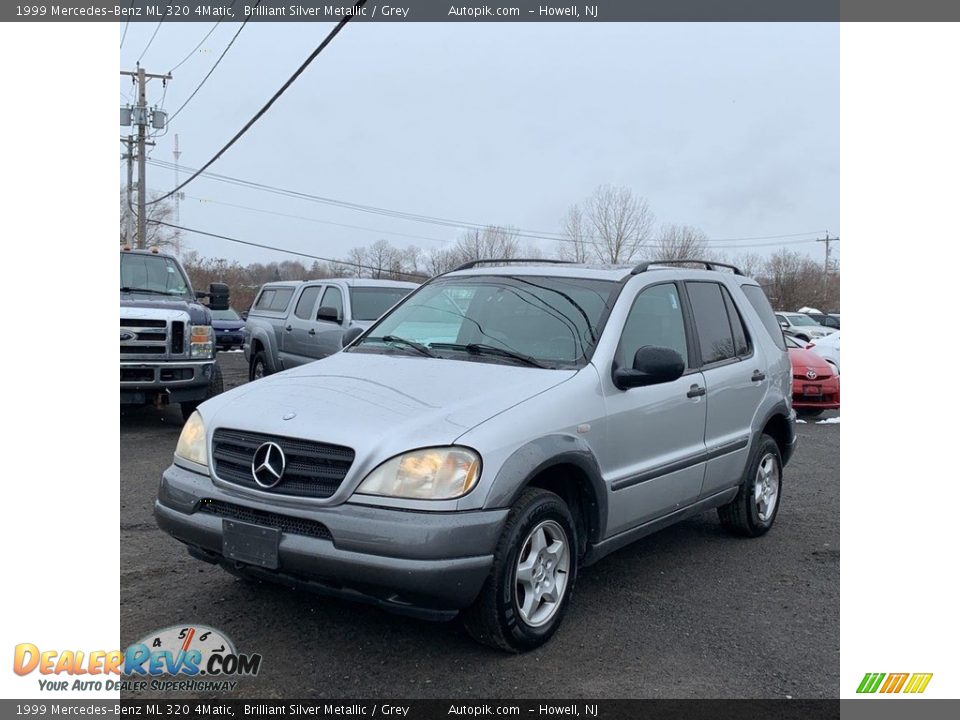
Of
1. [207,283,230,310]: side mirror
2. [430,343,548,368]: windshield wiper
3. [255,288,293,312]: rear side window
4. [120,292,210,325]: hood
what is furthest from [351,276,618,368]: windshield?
[255,288,293,312]: rear side window

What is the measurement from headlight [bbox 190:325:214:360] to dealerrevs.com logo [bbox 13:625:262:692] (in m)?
6.12

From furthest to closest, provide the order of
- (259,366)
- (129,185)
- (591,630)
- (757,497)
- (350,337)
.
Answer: (129,185), (259,366), (757,497), (350,337), (591,630)

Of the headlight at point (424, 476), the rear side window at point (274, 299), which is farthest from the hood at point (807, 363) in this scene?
the headlight at point (424, 476)

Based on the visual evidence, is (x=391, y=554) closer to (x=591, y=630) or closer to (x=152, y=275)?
(x=591, y=630)

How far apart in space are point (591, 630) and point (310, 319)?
29.1ft

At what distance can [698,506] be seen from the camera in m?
5.08

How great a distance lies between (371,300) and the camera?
11875 millimetres

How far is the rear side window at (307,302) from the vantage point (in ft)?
40.4

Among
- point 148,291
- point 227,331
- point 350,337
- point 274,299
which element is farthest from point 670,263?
point 227,331

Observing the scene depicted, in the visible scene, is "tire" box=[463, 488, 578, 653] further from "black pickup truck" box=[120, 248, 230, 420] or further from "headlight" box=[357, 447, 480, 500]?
"black pickup truck" box=[120, 248, 230, 420]

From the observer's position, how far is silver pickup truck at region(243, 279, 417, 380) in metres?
11.6

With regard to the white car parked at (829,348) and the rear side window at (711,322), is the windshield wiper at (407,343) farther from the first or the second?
the white car parked at (829,348)

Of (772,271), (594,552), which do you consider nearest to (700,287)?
(594,552)

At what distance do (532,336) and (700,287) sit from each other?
60.5 inches
